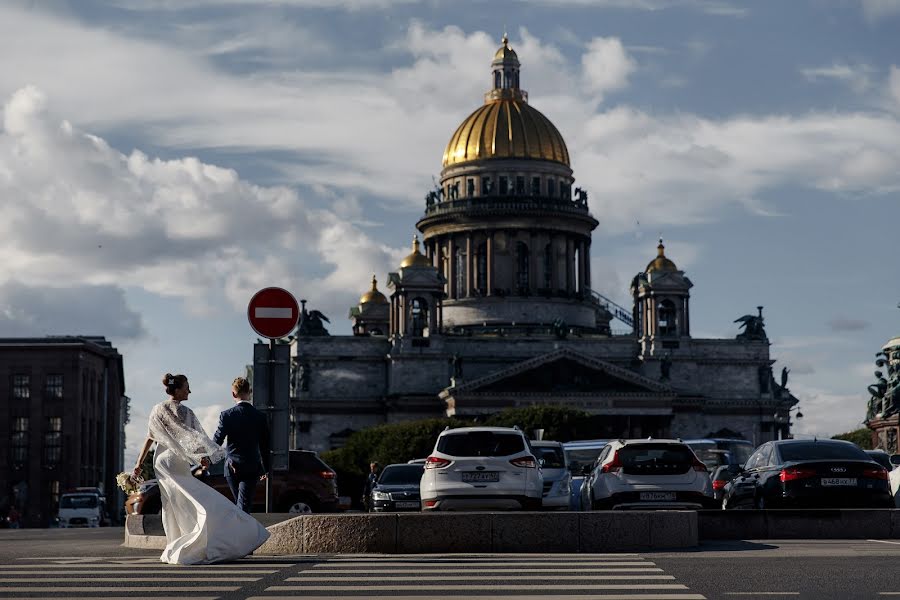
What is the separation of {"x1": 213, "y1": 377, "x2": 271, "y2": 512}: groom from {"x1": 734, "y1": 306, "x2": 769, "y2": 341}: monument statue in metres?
111

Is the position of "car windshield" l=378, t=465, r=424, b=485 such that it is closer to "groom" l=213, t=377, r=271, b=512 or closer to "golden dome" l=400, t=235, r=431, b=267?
"groom" l=213, t=377, r=271, b=512

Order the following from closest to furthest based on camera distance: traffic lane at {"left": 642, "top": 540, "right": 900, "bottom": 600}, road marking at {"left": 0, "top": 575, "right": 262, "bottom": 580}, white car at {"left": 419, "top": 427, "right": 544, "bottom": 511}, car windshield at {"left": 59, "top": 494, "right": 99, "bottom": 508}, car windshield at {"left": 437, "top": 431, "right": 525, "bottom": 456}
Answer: traffic lane at {"left": 642, "top": 540, "right": 900, "bottom": 600} → road marking at {"left": 0, "top": 575, "right": 262, "bottom": 580} → white car at {"left": 419, "top": 427, "right": 544, "bottom": 511} → car windshield at {"left": 437, "top": 431, "right": 525, "bottom": 456} → car windshield at {"left": 59, "top": 494, "right": 99, "bottom": 508}

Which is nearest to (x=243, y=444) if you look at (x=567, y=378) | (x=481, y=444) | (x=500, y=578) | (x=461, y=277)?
(x=500, y=578)

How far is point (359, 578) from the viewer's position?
19.4m

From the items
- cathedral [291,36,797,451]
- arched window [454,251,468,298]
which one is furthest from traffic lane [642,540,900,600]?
arched window [454,251,468,298]

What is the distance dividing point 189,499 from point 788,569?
6.81 metres

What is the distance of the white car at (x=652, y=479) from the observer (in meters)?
30.9

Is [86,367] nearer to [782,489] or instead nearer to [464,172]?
[464,172]

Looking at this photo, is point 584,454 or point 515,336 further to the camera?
point 515,336

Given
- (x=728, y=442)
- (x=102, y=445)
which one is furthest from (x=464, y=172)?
→ (x=728, y=442)

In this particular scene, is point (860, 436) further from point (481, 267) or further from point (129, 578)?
point (129, 578)

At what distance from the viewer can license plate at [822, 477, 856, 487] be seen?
103 feet

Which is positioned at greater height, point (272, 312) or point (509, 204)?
point (509, 204)

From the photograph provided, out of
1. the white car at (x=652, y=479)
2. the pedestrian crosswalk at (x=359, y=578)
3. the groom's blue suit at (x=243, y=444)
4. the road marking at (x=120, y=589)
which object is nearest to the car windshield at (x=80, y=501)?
the white car at (x=652, y=479)
